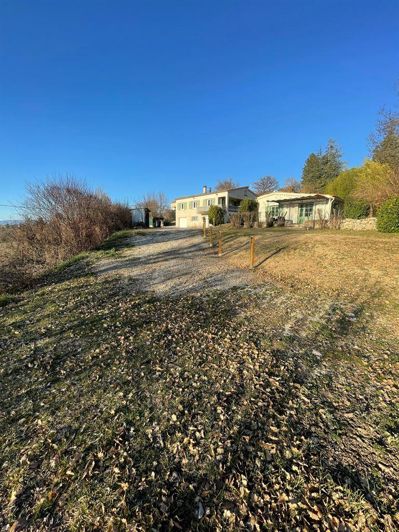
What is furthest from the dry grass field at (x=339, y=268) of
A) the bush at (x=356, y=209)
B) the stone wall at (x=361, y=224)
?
the bush at (x=356, y=209)

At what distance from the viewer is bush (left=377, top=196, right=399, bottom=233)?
1319cm

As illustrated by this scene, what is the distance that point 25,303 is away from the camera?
6.61 meters

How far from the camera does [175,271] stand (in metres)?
9.10

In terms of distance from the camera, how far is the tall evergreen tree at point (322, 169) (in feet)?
144

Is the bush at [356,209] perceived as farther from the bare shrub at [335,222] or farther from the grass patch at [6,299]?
the grass patch at [6,299]

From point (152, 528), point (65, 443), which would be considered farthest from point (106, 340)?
point (152, 528)

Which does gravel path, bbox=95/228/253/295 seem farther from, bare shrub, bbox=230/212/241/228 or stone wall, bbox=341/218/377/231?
bare shrub, bbox=230/212/241/228

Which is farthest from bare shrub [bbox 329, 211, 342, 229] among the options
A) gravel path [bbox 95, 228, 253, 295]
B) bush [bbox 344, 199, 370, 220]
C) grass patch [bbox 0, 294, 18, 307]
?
grass patch [bbox 0, 294, 18, 307]

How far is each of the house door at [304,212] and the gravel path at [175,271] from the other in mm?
16891

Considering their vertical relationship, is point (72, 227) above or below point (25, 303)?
above

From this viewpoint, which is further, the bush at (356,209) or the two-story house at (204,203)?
the two-story house at (204,203)

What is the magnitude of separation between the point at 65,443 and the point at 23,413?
789 mm

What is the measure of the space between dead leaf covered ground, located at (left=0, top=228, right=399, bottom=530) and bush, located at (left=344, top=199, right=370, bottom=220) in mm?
19498

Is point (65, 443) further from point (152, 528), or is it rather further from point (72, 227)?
point (72, 227)
